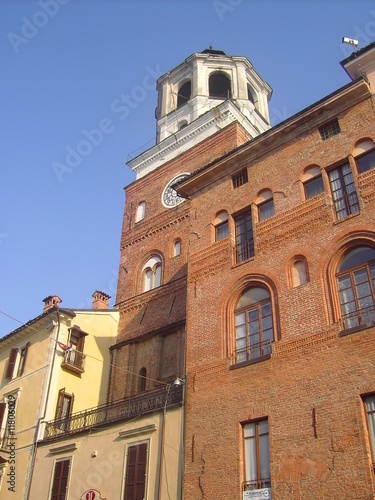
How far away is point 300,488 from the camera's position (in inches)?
484

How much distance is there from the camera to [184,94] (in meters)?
36.4

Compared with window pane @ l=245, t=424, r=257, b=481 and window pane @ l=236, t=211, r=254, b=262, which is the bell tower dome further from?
window pane @ l=245, t=424, r=257, b=481

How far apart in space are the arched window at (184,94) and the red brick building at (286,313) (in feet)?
55.1

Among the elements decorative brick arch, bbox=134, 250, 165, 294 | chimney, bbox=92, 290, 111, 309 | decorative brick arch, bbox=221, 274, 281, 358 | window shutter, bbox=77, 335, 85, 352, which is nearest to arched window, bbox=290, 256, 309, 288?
decorative brick arch, bbox=221, 274, 281, 358

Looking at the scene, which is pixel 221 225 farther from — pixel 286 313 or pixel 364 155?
pixel 364 155

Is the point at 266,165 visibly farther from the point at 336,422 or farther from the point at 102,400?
the point at 102,400

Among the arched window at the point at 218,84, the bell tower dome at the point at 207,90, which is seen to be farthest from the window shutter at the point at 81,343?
the arched window at the point at 218,84

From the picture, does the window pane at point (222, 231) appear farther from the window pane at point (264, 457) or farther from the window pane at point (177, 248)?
the window pane at point (177, 248)

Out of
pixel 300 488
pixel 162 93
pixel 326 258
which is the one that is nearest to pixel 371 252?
pixel 326 258

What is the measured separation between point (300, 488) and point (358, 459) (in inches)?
61.3

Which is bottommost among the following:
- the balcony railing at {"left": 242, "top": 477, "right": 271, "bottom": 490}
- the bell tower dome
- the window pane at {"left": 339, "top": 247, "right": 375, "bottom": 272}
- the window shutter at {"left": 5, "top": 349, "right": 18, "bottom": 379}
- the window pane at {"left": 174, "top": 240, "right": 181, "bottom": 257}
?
the balcony railing at {"left": 242, "top": 477, "right": 271, "bottom": 490}

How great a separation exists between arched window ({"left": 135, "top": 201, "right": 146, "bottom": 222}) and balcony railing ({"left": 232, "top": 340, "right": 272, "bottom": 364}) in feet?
55.4

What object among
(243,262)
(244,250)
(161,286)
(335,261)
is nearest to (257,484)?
(335,261)

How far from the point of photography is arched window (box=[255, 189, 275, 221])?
17.6 m
